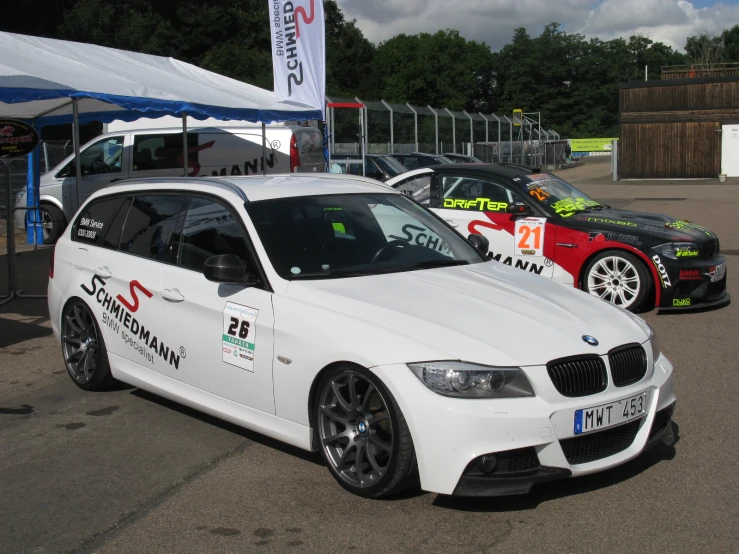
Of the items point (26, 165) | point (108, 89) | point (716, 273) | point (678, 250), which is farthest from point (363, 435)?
point (26, 165)

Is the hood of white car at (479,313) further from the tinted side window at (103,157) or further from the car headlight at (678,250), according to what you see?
the tinted side window at (103,157)

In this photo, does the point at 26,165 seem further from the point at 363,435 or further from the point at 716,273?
the point at 363,435

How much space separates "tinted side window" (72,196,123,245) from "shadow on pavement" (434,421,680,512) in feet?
11.2

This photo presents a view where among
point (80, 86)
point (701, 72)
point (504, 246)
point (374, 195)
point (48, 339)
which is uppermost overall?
point (701, 72)

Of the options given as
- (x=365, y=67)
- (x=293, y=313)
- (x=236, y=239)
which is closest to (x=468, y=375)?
(x=293, y=313)

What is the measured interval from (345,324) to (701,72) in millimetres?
51836

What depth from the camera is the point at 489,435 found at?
3.89 m

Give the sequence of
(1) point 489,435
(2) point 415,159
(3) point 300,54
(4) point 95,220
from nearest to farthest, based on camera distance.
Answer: (1) point 489,435
(4) point 95,220
(3) point 300,54
(2) point 415,159

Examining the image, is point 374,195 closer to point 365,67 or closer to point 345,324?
point 345,324

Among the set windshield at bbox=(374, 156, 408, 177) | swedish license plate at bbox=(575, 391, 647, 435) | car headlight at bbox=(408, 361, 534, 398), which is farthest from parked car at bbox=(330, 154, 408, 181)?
car headlight at bbox=(408, 361, 534, 398)

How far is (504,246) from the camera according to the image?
9.55 meters

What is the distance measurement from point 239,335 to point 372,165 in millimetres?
19988

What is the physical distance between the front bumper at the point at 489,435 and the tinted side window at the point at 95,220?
3.13 m

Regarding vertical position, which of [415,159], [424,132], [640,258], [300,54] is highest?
[300,54]
